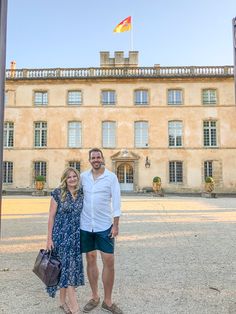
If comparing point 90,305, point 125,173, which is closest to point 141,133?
point 125,173

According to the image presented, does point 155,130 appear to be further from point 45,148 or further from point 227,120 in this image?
point 45,148

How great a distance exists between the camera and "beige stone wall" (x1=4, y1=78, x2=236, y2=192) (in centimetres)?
2559

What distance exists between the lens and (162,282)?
4.06 metres

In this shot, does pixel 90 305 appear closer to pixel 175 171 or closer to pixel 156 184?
pixel 156 184

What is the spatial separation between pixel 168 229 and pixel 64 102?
20305mm

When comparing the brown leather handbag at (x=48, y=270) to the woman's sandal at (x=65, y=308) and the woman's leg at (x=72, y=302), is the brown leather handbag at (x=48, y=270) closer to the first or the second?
the woman's leg at (x=72, y=302)

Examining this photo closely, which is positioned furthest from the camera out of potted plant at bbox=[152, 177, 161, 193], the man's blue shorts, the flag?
the flag

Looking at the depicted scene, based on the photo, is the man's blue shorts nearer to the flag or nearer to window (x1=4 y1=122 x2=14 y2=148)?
window (x1=4 y1=122 x2=14 y2=148)

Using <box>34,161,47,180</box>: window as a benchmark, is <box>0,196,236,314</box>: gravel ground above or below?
below

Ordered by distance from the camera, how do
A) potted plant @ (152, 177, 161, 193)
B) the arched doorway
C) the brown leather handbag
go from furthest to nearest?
the arched doorway → potted plant @ (152, 177, 161, 193) → the brown leather handbag

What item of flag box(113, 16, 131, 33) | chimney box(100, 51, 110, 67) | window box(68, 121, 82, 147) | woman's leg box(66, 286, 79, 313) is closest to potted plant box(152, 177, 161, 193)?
window box(68, 121, 82, 147)

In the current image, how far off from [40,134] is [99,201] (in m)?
24.1

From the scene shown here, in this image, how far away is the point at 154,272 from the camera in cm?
450

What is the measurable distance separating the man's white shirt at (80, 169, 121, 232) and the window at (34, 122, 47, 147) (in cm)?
2381
